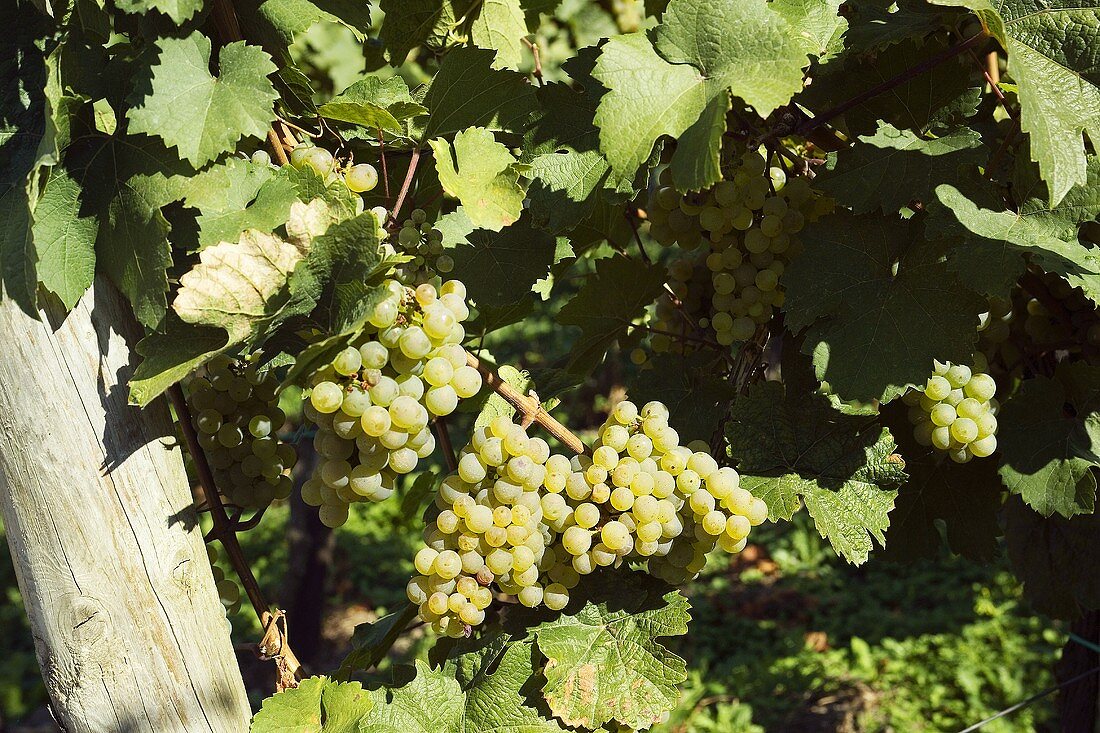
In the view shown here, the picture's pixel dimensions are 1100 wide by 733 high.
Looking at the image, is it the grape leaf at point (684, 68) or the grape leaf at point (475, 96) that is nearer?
the grape leaf at point (684, 68)

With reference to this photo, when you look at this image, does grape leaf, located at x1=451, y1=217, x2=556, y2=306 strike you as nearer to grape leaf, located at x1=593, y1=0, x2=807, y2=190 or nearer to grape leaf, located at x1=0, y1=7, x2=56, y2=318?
grape leaf, located at x1=593, y1=0, x2=807, y2=190

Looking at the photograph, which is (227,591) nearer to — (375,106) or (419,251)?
(419,251)

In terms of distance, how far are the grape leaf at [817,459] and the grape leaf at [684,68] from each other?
416 mm

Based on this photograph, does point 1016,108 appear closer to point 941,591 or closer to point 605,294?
point 605,294

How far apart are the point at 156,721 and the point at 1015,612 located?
4.08m

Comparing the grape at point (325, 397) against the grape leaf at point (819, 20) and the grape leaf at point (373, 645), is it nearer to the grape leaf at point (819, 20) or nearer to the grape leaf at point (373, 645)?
the grape leaf at point (373, 645)

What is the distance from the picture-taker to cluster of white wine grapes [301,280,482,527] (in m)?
0.97

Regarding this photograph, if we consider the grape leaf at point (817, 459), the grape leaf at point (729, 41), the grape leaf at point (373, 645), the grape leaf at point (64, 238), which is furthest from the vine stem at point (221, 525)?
the grape leaf at point (729, 41)

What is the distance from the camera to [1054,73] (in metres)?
1.05

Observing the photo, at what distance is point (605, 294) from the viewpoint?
1.50 m

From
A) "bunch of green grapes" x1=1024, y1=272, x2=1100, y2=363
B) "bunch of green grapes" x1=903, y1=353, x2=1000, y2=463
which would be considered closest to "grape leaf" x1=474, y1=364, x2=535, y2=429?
"bunch of green grapes" x1=903, y1=353, x2=1000, y2=463

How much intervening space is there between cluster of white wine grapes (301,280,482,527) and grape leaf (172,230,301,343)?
0.34ft

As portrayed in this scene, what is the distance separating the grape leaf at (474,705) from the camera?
120 cm

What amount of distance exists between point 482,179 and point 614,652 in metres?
0.64
